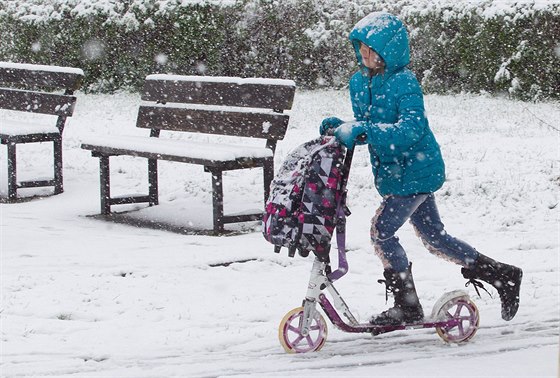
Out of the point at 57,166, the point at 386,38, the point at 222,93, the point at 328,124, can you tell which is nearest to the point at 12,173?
the point at 57,166

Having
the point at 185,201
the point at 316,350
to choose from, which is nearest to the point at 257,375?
the point at 316,350

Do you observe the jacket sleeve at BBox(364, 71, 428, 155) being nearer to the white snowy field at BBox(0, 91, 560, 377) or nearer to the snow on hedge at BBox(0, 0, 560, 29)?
the white snowy field at BBox(0, 91, 560, 377)

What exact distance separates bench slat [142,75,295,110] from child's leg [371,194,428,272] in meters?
3.18

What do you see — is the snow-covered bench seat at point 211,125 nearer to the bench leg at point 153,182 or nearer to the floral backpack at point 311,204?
the bench leg at point 153,182

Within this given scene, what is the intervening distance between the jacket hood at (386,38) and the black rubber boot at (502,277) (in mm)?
1110

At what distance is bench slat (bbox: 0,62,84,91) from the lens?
970cm

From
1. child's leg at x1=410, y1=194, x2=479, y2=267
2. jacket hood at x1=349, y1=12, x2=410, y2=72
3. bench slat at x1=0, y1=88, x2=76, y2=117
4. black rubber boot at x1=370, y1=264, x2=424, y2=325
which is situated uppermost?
jacket hood at x1=349, y1=12, x2=410, y2=72

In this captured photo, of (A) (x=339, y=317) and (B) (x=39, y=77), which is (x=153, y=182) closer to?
(B) (x=39, y=77)

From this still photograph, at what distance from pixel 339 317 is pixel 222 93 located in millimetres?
4052

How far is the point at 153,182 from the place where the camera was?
29.9 feet

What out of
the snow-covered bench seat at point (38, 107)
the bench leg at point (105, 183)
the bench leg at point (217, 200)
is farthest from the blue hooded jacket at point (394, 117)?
the snow-covered bench seat at point (38, 107)

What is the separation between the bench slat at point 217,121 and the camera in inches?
317

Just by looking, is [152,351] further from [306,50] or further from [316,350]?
[306,50]

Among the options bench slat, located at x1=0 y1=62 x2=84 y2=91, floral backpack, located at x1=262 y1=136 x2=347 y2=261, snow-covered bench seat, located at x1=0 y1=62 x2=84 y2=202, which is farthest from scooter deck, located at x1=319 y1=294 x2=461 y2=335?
bench slat, located at x1=0 y1=62 x2=84 y2=91
